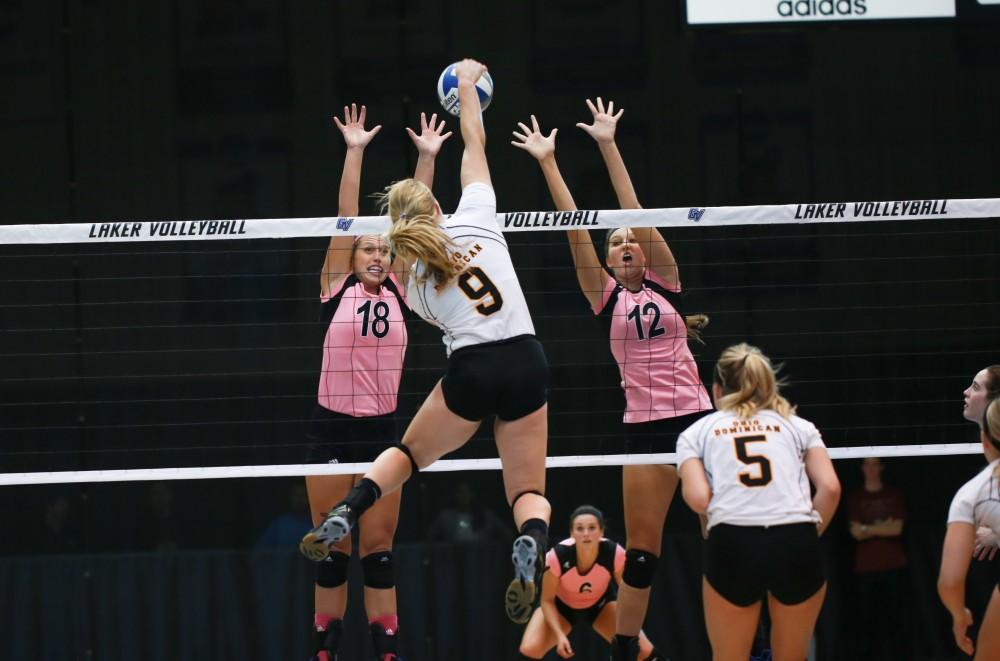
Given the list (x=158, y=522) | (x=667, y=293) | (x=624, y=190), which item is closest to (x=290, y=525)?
(x=158, y=522)

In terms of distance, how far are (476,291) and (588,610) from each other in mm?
3528

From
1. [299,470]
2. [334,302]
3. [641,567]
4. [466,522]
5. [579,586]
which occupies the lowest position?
[579,586]

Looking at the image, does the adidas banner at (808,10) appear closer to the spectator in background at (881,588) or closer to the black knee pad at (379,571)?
the spectator in background at (881,588)

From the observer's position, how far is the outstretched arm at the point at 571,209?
697 centimetres

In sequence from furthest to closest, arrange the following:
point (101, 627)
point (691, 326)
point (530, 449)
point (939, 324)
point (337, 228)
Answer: point (939, 324), point (101, 627), point (691, 326), point (337, 228), point (530, 449)

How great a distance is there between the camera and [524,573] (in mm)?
5426

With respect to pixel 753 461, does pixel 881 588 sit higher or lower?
lower

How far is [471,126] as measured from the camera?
615 cm

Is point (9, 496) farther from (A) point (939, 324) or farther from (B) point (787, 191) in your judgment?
(A) point (939, 324)

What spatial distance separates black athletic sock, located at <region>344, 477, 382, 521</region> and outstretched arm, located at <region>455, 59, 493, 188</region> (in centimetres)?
139

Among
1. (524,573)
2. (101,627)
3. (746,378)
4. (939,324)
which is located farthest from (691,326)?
(101,627)

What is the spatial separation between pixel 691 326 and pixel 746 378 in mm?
1896

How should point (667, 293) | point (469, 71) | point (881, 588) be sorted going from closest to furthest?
point (469, 71)
point (667, 293)
point (881, 588)

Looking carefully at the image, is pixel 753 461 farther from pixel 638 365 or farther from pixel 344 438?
pixel 344 438
